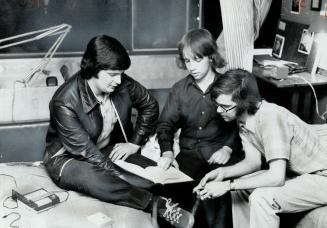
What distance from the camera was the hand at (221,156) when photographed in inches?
95.8

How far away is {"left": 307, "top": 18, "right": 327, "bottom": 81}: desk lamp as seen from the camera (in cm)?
331

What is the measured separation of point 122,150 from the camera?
2.54 m

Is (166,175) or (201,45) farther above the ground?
(201,45)

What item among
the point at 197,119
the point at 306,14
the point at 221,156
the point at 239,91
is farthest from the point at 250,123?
the point at 306,14

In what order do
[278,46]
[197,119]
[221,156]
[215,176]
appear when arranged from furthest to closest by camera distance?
[278,46], [197,119], [221,156], [215,176]

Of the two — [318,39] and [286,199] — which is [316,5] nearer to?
[318,39]

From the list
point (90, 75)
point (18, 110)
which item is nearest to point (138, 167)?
point (90, 75)

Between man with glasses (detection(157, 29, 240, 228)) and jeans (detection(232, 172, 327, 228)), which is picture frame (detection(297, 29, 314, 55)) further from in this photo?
jeans (detection(232, 172, 327, 228))

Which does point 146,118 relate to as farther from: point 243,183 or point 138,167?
point 243,183

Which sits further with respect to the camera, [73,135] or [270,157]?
[73,135]

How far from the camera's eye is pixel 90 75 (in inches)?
92.9

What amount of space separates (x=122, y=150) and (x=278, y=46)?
194 cm

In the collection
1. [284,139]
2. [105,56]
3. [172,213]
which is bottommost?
[172,213]

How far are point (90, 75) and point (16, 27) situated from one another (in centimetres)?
161
